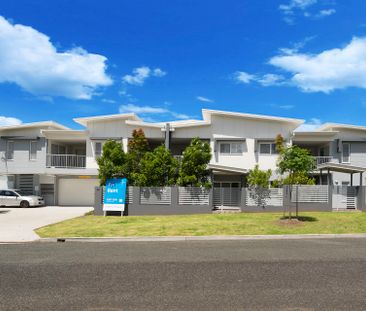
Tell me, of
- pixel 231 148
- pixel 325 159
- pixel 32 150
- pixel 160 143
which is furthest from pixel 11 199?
pixel 325 159

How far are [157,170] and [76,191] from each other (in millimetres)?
12422

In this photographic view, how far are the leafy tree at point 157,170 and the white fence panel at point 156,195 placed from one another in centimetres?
46

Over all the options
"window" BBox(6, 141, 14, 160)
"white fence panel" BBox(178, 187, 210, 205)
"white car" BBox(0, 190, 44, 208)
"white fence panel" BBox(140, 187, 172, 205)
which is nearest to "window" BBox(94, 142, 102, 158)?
"white car" BBox(0, 190, 44, 208)

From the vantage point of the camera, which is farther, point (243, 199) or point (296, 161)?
point (243, 199)

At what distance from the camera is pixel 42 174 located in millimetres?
31562

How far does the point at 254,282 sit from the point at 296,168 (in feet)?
36.4

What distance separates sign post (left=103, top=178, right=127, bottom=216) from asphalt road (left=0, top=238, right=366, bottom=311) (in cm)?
963

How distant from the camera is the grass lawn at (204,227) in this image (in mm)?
14688

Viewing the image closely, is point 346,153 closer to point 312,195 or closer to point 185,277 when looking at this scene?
point 312,195

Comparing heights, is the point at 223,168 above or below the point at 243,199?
above

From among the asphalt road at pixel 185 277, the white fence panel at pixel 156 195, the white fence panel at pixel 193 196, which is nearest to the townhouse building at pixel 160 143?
the white fence panel at pixel 193 196

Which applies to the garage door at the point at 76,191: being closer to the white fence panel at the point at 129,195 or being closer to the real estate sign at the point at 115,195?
the real estate sign at the point at 115,195

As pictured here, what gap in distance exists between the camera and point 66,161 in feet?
102

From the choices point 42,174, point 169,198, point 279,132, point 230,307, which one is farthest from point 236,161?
point 230,307
